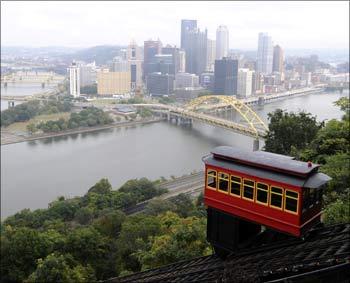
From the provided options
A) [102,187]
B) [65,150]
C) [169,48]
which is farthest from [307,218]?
[169,48]

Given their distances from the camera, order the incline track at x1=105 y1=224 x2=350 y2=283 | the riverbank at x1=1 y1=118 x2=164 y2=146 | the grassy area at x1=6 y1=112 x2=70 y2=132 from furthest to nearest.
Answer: the grassy area at x1=6 y1=112 x2=70 y2=132 → the riverbank at x1=1 y1=118 x2=164 y2=146 → the incline track at x1=105 y1=224 x2=350 y2=283

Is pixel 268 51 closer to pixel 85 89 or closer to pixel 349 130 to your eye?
pixel 85 89

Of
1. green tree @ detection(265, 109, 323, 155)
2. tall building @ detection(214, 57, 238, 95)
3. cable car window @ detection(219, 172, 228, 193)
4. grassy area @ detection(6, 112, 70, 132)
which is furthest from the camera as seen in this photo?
tall building @ detection(214, 57, 238, 95)

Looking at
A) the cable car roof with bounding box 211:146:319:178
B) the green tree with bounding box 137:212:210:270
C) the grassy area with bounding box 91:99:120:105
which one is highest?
the cable car roof with bounding box 211:146:319:178

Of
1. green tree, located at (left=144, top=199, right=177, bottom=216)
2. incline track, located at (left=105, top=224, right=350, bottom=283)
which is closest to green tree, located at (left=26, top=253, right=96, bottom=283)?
incline track, located at (left=105, top=224, right=350, bottom=283)

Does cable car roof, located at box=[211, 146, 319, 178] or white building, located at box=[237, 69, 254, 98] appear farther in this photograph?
white building, located at box=[237, 69, 254, 98]

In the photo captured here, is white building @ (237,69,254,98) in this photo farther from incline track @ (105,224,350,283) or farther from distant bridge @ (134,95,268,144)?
incline track @ (105,224,350,283)

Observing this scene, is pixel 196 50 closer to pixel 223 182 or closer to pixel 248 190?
pixel 223 182
